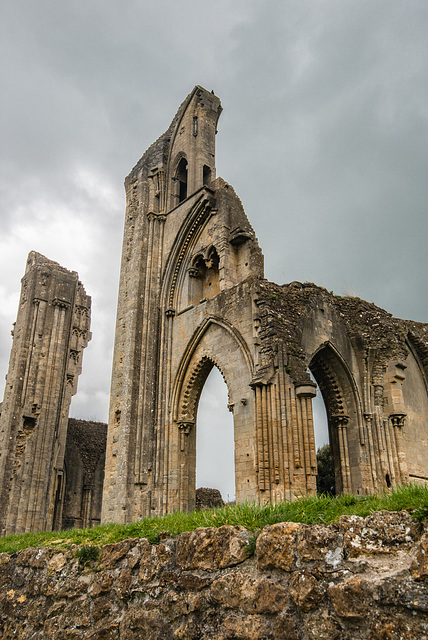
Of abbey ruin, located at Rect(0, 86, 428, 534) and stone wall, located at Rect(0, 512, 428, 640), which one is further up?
abbey ruin, located at Rect(0, 86, 428, 534)

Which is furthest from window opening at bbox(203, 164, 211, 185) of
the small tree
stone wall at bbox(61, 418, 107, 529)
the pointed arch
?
stone wall at bbox(61, 418, 107, 529)

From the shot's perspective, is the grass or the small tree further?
the small tree

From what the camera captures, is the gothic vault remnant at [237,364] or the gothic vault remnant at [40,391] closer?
the gothic vault remnant at [237,364]

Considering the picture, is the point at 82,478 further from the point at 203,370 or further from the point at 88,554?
the point at 88,554

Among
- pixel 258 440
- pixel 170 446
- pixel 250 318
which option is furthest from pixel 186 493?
pixel 250 318

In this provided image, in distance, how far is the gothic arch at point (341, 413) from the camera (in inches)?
504

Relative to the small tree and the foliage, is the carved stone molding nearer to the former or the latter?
the small tree

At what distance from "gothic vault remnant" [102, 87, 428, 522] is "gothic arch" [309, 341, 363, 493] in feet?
0.10

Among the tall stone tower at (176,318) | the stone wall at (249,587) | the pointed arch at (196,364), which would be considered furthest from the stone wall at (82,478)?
the stone wall at (249,587)

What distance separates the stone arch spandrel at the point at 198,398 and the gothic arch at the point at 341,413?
2048 millimetres

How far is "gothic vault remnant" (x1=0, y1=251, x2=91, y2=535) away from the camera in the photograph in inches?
641

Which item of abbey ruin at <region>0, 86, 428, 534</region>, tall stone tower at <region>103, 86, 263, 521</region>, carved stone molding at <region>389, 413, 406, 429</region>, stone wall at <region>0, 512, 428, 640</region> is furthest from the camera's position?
carved stone molding at <region>389, 413, 406, 429</region>

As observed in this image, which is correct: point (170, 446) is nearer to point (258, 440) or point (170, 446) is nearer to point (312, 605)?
point (258, 440)

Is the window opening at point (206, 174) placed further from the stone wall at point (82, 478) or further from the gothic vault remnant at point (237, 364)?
the stone wall at point (82, 478)
